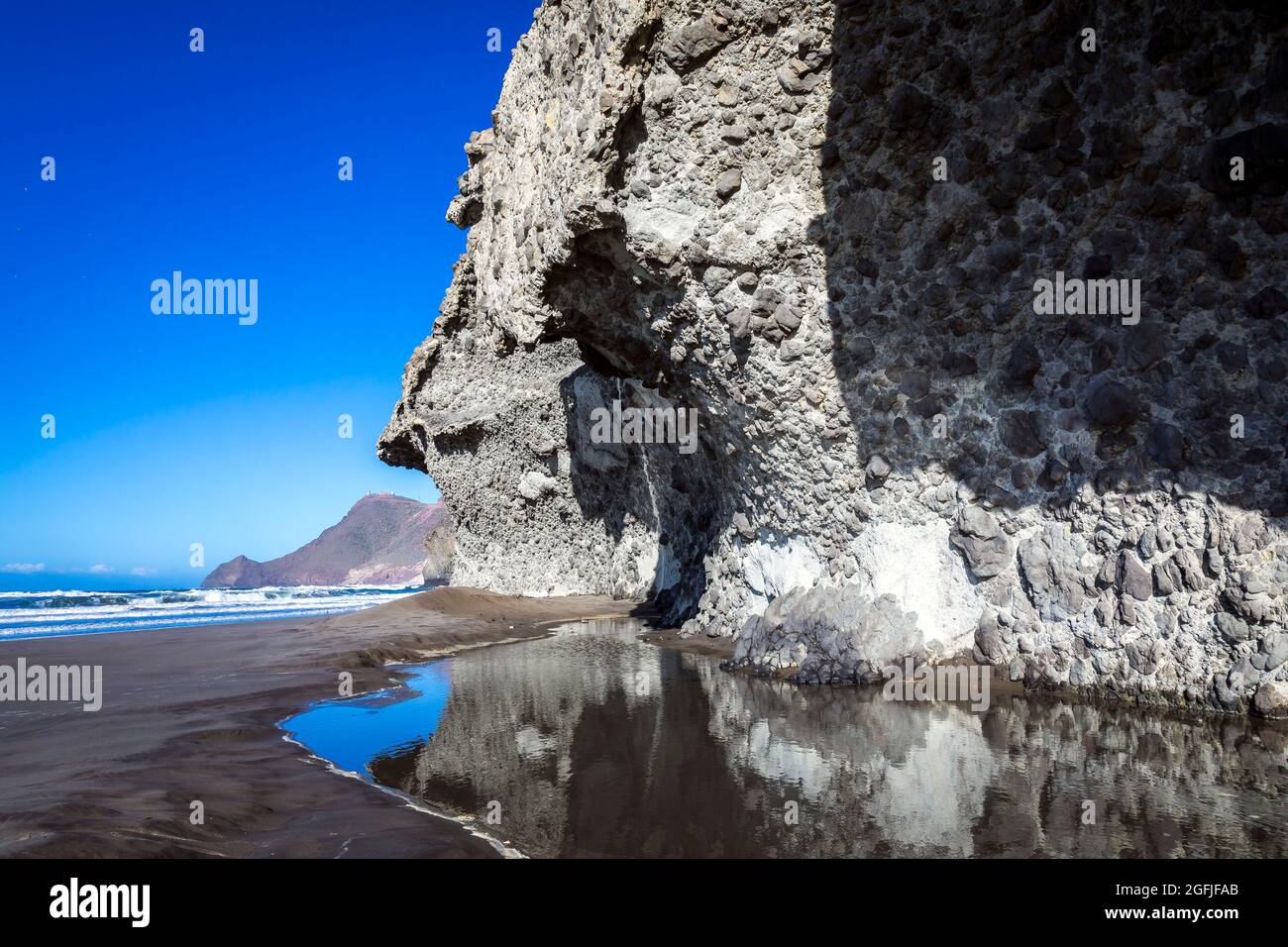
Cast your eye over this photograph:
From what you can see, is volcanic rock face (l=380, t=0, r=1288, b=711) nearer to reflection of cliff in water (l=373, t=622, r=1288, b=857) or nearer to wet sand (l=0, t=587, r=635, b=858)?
reflection of cliff in water (l=373, t=622, r=1288, b=857)

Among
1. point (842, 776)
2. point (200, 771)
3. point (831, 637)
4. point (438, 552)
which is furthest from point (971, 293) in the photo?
point (438, 552)

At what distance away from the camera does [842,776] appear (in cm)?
505

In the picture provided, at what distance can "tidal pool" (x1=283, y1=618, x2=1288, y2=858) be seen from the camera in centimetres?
391

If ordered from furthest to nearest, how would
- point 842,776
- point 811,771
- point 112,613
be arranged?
point 112,613
point 811,771
point 842,776

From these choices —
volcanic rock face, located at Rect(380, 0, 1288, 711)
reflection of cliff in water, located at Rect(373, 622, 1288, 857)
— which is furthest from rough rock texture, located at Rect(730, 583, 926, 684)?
reflection of cliff in water, located at Rect(373, 622, 1288, 857)

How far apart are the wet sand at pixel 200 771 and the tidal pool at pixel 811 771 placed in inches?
15.5

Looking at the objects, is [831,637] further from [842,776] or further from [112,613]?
[112,613]

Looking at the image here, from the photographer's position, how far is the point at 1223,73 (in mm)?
6492

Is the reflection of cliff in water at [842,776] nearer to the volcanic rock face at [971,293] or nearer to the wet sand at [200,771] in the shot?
the wet sand at [200,771]

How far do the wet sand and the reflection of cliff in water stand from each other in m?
0.53

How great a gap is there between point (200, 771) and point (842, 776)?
164 inches

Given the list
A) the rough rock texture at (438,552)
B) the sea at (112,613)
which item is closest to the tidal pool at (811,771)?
the sea at (112,613)
